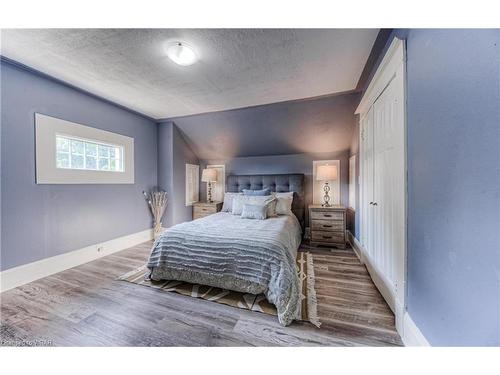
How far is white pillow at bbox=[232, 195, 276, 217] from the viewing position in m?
3.02

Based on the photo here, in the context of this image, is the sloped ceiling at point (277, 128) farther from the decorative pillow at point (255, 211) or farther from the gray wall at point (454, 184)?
the gray wall at point (454, 184)

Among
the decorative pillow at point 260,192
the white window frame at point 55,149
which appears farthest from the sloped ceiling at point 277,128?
the white window frame at point 55,149

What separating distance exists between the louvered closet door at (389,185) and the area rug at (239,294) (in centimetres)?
71

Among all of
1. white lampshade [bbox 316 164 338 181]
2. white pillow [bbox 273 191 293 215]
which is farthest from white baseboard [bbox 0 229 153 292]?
white lampshade [bbox 316 164 338 181]

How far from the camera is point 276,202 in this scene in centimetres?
324

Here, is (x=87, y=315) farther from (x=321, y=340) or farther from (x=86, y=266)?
(x=321, y=340)

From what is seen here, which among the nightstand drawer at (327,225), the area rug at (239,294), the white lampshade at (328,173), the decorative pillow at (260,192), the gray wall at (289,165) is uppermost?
the gray wall at (289,165)

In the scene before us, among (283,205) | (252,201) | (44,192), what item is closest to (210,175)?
(252,201)

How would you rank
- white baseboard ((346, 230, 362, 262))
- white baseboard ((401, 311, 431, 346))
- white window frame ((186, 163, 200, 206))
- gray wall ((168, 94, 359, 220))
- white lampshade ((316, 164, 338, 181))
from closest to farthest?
1. white baseboard ((401, 311, 431, 346))
2. white baseboard ((346, 230, 362, 262))
3. gray wall ((168, 94, 359, 220))
4. white lampshade ((316, 164, 338, 181))
5. white window frame ((186, 163, 200, 206))

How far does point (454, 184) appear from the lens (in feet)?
2.88

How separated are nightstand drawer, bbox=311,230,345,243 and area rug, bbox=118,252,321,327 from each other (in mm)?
925

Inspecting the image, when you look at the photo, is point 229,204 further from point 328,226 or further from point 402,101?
point 402,101

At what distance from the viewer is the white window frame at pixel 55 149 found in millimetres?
2250

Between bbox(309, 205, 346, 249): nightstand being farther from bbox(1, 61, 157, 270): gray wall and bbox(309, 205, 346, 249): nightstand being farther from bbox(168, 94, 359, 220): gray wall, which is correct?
bbox(1, 61, 157, 270): gray wall
